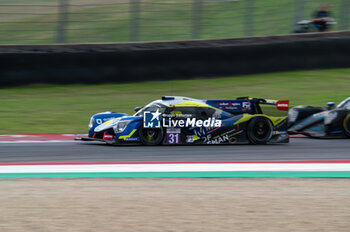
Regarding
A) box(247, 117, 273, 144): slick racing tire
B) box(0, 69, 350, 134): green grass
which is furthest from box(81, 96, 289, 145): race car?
box(0, 69, 350, 134): green grass

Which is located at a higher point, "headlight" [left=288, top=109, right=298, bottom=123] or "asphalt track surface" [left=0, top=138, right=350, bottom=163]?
"headlight" [left=288, top=109, right=298, bottom=123]

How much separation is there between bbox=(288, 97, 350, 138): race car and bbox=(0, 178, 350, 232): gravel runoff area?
11.5 feet

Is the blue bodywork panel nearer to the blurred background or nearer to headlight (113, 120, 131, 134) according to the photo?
headlight (113, 120, 131, 134)

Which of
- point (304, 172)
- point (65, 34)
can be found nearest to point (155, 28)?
point (65, 34)

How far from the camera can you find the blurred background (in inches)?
570

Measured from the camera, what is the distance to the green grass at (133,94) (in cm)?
1228

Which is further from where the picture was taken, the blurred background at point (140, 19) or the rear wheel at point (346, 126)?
the blurred background at point (140, 19)

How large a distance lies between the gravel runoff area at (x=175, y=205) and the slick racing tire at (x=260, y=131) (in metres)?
2.77

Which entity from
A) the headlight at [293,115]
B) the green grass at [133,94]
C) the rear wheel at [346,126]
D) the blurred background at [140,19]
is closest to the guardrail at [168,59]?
the green grass at [133,94]

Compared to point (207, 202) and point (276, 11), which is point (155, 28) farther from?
point (207, 202)

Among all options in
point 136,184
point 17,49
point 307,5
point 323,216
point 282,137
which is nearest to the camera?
point 323,216

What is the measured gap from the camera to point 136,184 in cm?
664

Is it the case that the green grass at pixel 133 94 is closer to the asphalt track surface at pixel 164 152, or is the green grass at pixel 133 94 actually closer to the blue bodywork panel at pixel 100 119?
the blue bodywork panel at pixel 100 119

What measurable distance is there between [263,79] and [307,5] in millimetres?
3042
